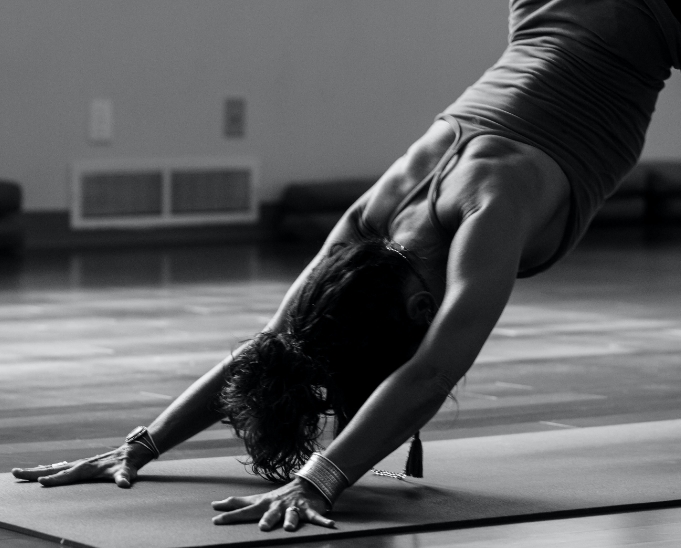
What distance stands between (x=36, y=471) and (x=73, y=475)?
65 millimetres

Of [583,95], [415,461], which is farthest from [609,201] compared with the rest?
[415,461]

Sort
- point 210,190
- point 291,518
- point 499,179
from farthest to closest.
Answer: point 210,190, point 499,179, point 291,518

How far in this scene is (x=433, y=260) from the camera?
244 cm

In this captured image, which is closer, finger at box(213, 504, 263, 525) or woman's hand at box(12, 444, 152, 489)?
finger at box(213, 504, 263, 525)

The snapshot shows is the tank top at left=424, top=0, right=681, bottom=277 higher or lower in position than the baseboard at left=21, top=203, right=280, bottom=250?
higher

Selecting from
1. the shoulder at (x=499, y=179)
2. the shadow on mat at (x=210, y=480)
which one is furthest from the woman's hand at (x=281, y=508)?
the shoulder at (x=499, y=179)

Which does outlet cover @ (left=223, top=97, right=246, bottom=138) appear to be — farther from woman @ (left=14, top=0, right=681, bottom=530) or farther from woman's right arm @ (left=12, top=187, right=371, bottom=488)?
woman's right arm @ (left=12, top=187, right=371, bottom=488)

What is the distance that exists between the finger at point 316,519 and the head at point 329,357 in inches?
7.3

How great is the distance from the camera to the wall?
283 inches

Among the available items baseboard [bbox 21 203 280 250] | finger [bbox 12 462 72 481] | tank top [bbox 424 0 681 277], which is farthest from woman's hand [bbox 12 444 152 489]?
baseboard [bbox 21 203 280 250]

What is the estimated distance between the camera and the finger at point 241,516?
2199 mm

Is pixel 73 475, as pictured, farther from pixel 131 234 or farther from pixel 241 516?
pixel 131 234

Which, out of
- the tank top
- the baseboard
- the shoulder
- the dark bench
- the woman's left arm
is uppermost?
the tank top

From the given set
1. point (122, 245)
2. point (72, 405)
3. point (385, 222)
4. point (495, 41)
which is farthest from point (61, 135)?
point (385, 222)
